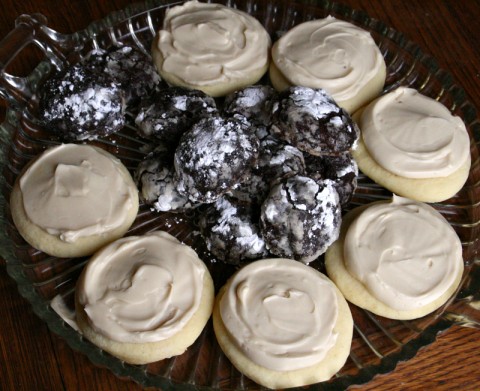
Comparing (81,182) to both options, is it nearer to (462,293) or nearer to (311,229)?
(311,229)

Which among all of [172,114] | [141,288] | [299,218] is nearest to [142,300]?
[141,288]

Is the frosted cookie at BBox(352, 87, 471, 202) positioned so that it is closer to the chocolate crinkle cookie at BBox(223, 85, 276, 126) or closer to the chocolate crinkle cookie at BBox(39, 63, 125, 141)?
the chocolate crinkle cookie at BBox(223, 85, 276, 126)

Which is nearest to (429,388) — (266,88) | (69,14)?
(266,88)

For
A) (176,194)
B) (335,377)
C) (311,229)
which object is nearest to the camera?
(335,377)

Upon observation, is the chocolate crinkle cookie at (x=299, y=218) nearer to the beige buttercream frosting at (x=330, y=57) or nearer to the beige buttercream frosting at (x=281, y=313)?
the beige buttercream frosting at (x=281, y=313)

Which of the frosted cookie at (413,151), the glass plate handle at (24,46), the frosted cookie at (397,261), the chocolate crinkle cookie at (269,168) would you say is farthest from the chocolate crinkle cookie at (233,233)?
the glass plate handle at (24,46)

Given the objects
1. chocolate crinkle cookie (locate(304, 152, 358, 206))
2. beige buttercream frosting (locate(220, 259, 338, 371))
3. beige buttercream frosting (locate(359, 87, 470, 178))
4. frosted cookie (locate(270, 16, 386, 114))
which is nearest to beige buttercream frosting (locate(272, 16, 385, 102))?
frosted cookie (locate(270, 16, 386, 114))
